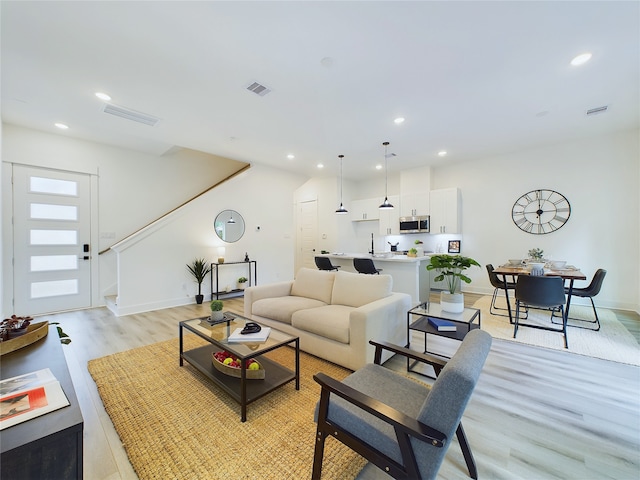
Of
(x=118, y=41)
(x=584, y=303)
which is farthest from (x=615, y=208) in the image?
(x=118, y=41)

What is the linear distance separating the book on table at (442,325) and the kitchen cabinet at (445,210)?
4.07 m

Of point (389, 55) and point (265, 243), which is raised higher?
point (389, 55)

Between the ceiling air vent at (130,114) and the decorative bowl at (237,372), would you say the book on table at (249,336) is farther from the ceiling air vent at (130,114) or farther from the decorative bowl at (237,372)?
the ceiling air vent at (130,114)

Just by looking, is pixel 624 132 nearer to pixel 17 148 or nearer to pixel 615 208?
pixel 615 208

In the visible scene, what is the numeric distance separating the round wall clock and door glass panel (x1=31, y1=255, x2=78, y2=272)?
27.8 ft

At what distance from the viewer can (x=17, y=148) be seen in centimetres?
417

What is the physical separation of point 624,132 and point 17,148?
9.93 metres

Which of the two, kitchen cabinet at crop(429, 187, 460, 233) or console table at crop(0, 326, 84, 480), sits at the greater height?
kitchen cabinet at crop(429, 187, 460, 233)

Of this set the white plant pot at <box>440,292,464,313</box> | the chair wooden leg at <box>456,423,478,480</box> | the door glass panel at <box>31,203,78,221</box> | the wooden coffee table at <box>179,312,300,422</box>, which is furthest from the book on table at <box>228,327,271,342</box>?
the door glass panel at <box>31,203,78,221</box>

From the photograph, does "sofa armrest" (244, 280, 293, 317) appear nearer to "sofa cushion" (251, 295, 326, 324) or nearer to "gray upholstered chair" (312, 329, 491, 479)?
"sofa cushion" (251, 295, 326, 324)

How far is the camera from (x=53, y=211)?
176 inches

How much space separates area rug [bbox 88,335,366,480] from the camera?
57.4 inches

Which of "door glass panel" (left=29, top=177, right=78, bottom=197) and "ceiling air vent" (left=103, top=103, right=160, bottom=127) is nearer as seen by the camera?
"ceiling air vent" (left=103, top=103, right=160, bottom=127)

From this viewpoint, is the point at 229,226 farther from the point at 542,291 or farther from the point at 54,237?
the point at 542,291
